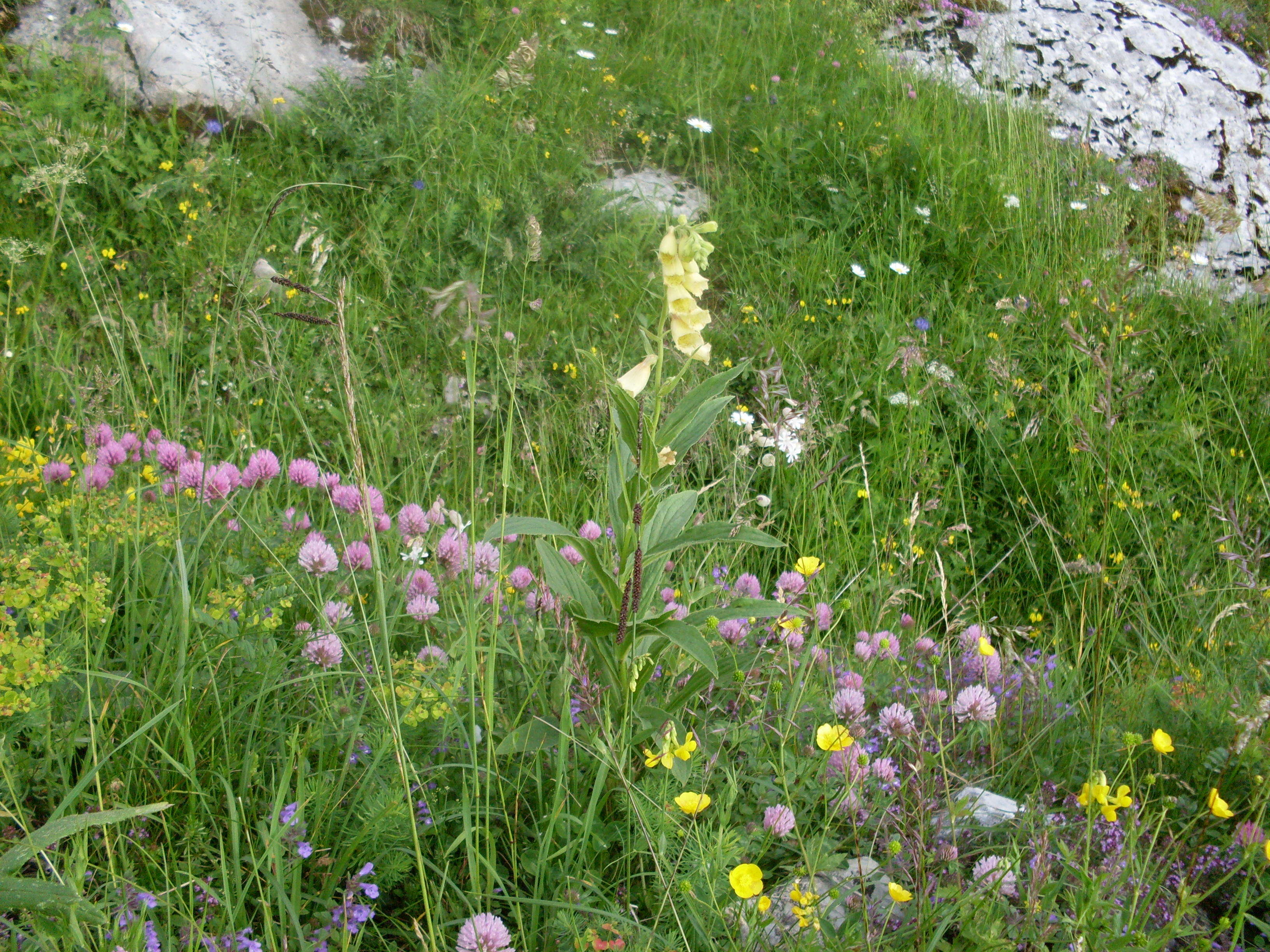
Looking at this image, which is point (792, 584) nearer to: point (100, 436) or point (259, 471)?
point (259, 471)

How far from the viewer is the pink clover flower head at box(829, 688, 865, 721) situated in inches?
60.3

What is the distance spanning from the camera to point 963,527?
1.93 metres

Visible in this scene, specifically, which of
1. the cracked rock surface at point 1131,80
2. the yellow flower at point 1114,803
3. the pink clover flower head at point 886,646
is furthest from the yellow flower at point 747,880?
the cracked rock surface at point 1131,80

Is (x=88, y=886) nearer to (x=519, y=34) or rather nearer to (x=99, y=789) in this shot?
(x=99, y=789)

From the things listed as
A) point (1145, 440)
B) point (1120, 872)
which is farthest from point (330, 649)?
point (1145, 440)

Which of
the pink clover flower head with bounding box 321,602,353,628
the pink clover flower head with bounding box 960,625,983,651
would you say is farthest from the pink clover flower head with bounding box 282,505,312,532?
the pink clover flower head with bounding box 960,625,983,651

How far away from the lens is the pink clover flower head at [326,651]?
153cm

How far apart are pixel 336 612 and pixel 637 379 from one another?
74 centimetres

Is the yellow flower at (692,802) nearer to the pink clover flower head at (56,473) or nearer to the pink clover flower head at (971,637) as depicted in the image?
the pink clover flower head at (971,637)

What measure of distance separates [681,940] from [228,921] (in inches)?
24.7

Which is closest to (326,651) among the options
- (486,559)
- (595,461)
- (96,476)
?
(486,559)

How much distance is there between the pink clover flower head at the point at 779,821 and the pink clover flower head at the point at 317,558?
93cm

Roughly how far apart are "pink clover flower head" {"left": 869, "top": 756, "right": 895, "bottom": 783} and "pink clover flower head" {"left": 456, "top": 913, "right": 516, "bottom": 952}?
0.67 metres

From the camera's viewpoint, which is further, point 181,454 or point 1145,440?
point 1145,440
